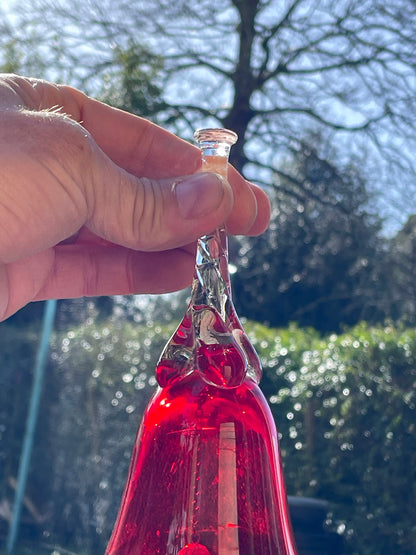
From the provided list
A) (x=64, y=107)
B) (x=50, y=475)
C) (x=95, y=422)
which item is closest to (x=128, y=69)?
(x=95, y=422)

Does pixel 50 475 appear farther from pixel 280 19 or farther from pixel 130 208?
pixel 130 208

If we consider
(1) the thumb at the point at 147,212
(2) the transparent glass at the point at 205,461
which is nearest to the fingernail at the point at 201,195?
(1) the thumb at the point at 147,212

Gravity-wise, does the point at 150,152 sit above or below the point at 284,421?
above

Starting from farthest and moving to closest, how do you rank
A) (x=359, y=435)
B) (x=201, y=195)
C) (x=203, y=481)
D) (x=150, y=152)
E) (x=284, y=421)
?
(x=284, y=421)
(x=359, y=435)
(x=150, y=152)
(x=201, y=195)
(x=203, y=481)

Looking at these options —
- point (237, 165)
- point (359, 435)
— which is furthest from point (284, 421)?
point (237, 165)

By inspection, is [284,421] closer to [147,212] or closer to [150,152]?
[150,152]

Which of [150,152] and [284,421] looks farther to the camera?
[284,421]
